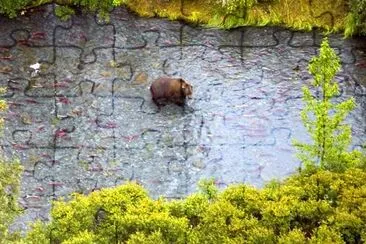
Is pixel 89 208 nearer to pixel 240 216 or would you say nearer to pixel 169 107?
pixel 240 216

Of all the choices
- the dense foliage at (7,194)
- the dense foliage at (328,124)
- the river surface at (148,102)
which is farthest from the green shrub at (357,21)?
the dense foliage at (7,194)

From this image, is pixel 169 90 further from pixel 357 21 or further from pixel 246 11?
pixel 357 21

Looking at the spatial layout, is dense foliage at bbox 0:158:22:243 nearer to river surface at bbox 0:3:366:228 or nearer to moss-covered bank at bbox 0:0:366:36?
river surface at bbox 0:3:366:228

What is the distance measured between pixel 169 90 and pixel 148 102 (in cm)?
32

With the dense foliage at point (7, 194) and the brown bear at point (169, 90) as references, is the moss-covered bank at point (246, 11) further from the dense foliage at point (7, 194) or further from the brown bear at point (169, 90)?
the dense foliage at point (7, 194)

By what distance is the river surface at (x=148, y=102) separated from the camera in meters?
9.97

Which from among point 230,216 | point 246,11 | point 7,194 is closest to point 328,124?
point 230,216

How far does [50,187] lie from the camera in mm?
9828

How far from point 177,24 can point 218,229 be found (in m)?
4.64

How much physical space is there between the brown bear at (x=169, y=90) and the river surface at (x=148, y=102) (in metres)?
0.12

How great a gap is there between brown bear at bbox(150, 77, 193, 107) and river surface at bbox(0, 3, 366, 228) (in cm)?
12

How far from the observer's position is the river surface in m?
9.97

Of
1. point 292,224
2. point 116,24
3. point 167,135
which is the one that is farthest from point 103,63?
point 292,224

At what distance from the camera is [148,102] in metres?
10.8
